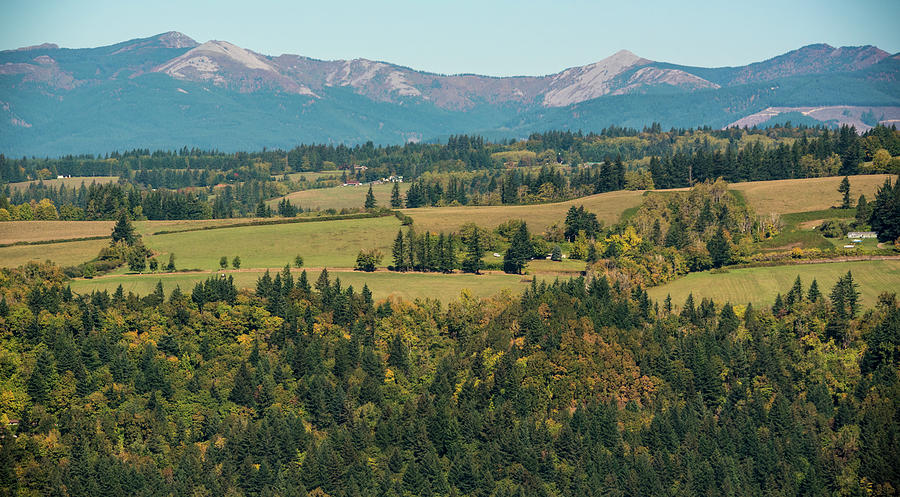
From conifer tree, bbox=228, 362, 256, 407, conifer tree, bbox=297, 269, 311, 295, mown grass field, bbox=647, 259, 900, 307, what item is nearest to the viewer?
conifer tree, bbox=228, 362, 256, 407

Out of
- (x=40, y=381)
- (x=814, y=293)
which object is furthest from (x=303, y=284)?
(x=814, y=293)

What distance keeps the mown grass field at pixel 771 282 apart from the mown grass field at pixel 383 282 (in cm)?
2861

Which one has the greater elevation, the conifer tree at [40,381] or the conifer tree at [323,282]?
the conifer tree at [323,282]

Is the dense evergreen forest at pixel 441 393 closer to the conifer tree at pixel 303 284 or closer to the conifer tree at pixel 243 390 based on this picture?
the conifer tree at pixel 243 390

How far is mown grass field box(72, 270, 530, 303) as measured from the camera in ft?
590

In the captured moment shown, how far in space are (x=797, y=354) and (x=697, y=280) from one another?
38.6 m

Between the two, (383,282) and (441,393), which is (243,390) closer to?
(441,393)

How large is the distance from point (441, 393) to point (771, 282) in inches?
2563

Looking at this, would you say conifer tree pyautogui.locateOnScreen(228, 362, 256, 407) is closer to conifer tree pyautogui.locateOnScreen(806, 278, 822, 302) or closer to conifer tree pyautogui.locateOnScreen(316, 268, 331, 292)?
conifer tree pyautogui.locateOnScreen(316, 268, 331, 292)

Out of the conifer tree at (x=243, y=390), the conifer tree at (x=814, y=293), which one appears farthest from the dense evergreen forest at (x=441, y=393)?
the conifer tree at (x=814, y=293)

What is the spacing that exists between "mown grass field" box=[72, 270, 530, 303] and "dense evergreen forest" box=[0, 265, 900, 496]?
5.18 metres

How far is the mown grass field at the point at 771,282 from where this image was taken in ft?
574

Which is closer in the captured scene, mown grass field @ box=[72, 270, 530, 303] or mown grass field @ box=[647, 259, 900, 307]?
mown grass field @ box=[647, 259, 900, 307]

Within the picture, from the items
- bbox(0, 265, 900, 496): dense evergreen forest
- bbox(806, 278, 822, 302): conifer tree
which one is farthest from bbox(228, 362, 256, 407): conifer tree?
bbox(806, 278, 822, 302): conifer tree
